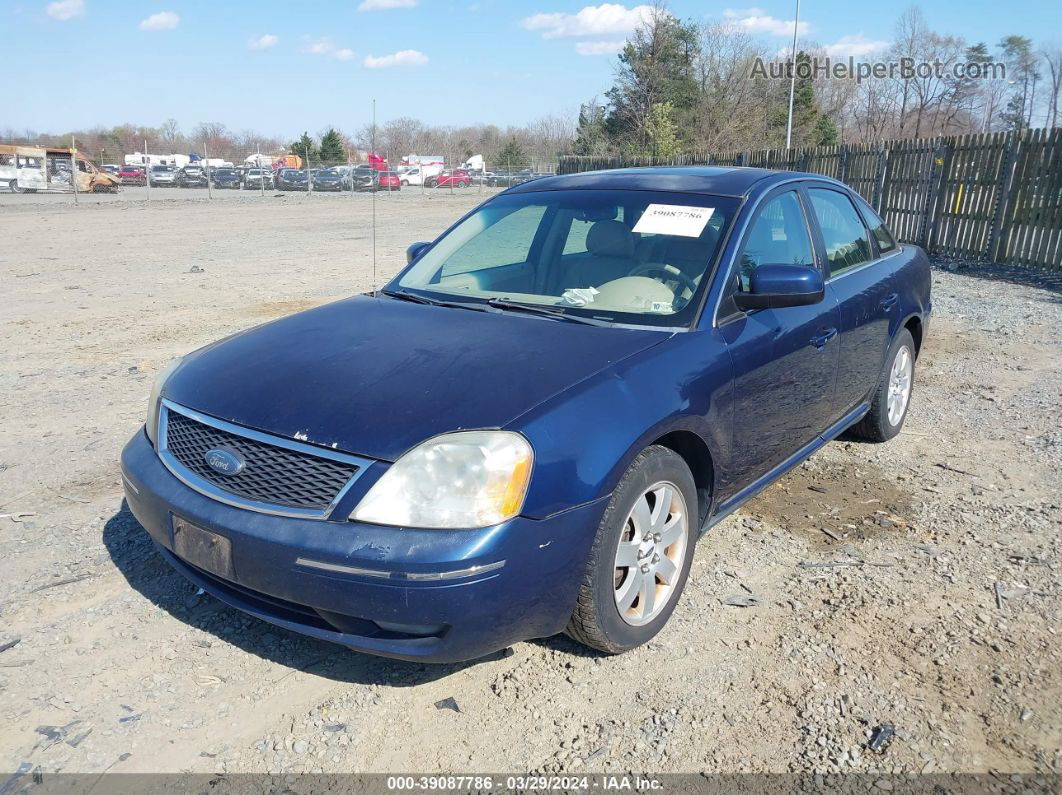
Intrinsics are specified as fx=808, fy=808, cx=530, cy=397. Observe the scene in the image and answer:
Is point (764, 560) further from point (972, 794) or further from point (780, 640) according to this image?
point (972, 794)

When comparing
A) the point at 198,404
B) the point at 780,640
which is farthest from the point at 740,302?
the point at 198,404

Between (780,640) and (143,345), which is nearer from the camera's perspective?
(780,640)

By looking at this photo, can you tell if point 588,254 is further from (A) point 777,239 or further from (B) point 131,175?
(B) point 131,175

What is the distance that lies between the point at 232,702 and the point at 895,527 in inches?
126

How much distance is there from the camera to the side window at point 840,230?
14.4ft

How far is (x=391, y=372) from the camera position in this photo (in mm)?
2895

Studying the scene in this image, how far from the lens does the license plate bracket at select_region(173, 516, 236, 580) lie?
2.60m

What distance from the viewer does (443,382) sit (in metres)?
2.79

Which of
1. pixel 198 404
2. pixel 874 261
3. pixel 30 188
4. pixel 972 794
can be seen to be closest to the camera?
pixel 972 794

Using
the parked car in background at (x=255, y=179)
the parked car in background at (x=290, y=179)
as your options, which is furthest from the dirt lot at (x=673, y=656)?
the parked car in background at (x=255, y=179)

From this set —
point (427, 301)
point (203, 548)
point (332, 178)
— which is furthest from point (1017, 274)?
point (332, 178)

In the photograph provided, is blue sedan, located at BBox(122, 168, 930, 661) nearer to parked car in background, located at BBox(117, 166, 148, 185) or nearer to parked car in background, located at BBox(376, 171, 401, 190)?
parked car in background, located at BBox(376, 171, 401, 190)

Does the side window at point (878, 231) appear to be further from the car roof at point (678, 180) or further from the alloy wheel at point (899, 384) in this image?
the car roof at point (678, 180)

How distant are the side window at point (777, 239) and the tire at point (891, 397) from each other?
1.23m
